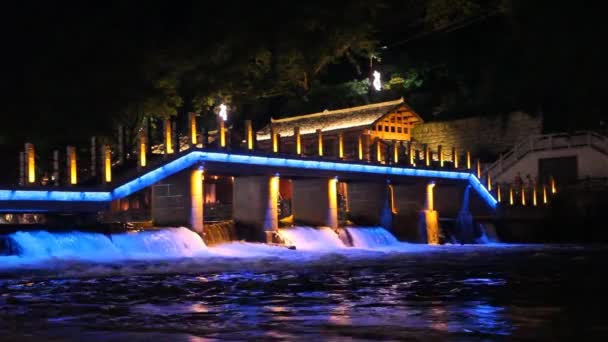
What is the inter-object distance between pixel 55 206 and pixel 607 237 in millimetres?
29636

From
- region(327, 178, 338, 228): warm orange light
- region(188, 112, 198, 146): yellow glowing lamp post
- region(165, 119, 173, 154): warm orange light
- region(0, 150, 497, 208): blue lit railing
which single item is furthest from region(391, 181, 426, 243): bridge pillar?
region(165, 119, 173, 154): warm orange light

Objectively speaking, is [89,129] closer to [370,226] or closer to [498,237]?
[370,226]

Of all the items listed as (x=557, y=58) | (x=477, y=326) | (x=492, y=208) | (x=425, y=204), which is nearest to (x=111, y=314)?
(x=477, y=326)

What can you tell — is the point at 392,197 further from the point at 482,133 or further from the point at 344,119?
the point at 482,133

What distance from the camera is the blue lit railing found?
24.8 m

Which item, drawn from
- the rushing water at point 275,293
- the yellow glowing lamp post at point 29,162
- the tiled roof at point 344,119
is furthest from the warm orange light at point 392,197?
the yellow glowing lamp post at point 29,162

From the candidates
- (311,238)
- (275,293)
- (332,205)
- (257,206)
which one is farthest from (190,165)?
(275,293)

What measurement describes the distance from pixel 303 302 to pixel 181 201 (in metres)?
17.2

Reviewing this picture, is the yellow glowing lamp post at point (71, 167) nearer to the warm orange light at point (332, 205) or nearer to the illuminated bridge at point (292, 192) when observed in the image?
the illuminated bridge at point (292, 192)

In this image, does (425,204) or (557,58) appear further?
(557,58)

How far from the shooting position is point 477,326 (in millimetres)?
10820

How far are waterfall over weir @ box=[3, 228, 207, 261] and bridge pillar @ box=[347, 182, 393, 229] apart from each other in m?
14.8

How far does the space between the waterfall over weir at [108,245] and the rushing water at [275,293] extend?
44 millimetres

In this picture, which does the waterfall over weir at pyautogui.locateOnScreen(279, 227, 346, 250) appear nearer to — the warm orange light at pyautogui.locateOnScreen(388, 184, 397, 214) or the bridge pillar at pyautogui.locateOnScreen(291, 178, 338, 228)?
the bridge pillar at pyautogui.locateOnScreen(291, 178, 338, 228)
